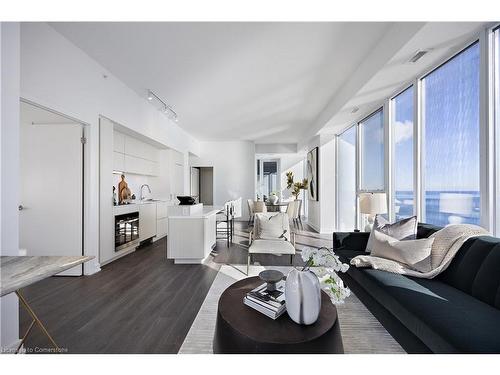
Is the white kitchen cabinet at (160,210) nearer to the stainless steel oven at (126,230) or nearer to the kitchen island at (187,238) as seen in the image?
the stainless steel oven at (126,230)

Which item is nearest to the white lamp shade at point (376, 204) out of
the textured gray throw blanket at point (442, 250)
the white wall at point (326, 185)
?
the textured gray throw blanket at point (442, 250)

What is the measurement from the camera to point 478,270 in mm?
1559

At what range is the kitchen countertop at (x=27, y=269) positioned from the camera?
3.38 ft

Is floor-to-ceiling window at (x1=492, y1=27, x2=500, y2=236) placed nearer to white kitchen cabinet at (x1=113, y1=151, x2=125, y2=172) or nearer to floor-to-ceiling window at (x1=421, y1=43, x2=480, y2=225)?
floor-to-ceiling window at (x1=421, y1=43, x2=480, y2=225)

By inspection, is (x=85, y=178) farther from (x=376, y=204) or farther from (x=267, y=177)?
(x=267, y=177)

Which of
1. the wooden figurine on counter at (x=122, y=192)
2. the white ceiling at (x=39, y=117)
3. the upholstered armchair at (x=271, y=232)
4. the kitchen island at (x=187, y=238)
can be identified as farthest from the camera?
the wooden figurine on counter at (x=122, y=192)

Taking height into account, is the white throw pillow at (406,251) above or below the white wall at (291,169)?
below

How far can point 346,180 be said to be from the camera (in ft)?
17.9

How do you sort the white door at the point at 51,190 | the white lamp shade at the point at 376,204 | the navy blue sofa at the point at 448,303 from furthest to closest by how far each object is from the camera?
the white door at the point at 51,190 → the white lamp shade at the point at 376,204 → the navy blue sofa at the point at 448,303

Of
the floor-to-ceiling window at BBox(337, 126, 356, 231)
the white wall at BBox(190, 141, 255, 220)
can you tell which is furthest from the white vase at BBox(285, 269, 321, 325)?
the white wall at BBox(190, 141, 255, 220)

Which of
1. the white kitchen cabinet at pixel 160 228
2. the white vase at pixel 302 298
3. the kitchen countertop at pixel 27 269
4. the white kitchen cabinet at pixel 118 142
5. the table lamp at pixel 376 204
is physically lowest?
the white kitchen cabinet at pixel 160 228

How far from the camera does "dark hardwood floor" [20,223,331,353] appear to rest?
1.67m

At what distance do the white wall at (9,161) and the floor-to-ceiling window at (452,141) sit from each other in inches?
A: 158
